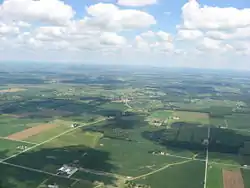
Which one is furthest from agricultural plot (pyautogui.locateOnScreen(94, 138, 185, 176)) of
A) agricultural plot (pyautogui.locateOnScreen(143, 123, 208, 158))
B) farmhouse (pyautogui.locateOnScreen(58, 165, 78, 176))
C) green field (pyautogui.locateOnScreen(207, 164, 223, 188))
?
green field (pyautogui.locateOnScreen(207, 164, 223, 188))

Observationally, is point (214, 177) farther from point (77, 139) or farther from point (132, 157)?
point (77, 139)

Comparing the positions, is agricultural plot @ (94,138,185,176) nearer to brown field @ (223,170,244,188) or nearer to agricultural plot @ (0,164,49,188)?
brown field @ (223,170,244,188)

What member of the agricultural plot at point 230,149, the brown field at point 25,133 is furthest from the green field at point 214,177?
the brown field at point 25,133

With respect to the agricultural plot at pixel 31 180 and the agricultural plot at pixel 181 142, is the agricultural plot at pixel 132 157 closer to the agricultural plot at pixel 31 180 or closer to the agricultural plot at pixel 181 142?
the agricultural plot at pixel 181 142

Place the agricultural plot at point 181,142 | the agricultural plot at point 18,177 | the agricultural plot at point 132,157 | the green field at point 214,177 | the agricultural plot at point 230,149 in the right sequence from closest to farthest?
1. the agricultural plot at point 18,177
2. the green field at point 214,177
3. the agricultural plot at point 132,157
4. the agricultural plot at point 230,149
5. the agricultural plot at point 181,142

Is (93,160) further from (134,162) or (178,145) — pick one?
(178,145)

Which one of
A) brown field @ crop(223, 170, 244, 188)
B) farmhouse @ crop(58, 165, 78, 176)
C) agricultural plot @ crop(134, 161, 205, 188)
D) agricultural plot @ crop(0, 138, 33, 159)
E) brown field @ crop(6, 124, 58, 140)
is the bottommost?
brown field @ crop(223, 170, 244, 188)
